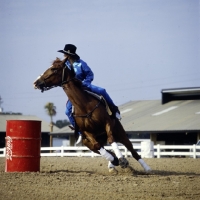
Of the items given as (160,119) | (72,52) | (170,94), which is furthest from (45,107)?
(72,52)

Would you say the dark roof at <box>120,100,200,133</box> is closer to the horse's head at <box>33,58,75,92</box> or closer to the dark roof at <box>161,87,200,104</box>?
the dark roof at <box>161,87,200,104</box>

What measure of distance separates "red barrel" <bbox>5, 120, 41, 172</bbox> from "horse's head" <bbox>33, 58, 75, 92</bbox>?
Answer: 3.01 feet

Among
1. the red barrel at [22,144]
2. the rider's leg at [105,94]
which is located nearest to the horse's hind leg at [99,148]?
the rider's leg at [105,94]

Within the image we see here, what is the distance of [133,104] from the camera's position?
171 ft

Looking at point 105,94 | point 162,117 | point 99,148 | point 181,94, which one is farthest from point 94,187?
point 181,94

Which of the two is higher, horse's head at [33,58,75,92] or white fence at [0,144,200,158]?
horse's head at [33,58,75,92]

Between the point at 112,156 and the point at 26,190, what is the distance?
10.9ft

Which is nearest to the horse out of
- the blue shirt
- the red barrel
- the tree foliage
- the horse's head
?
the horse's head

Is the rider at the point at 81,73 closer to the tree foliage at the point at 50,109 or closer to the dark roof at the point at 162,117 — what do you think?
the dark roof at the point at 162,117

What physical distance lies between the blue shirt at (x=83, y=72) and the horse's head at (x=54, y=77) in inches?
19.2

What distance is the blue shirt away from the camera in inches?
503

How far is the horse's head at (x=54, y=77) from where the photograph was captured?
1218 cm

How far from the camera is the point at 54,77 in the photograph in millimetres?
12227

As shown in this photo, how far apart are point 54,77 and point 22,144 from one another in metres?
1.65
